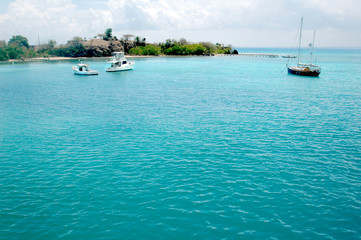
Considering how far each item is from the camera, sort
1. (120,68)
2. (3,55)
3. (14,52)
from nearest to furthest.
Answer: (120,68) → (3,55) → (14,52)

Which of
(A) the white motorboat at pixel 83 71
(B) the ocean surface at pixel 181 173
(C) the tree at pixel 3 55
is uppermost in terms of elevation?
(C) the tree at pixel 3 55

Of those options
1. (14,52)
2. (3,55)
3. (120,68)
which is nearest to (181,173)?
(120,68)

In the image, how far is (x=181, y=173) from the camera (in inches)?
1033

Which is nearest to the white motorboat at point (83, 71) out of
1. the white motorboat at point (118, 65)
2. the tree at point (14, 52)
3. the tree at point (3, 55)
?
the white motorboat at point (118, 65)

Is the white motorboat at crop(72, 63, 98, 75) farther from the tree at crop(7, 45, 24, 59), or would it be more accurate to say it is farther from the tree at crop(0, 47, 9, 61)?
the tree at crop(7, 45, 24, 59)

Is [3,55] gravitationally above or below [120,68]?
above

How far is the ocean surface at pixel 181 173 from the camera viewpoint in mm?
19000

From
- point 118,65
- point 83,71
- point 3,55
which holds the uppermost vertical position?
point 3,55

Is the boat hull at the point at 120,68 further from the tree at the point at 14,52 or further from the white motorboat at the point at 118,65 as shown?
the tree at the point at 14,52

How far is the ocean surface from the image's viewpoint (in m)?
19.0

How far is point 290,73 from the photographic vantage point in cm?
10994

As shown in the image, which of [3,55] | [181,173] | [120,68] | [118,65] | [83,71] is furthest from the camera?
[3,55]

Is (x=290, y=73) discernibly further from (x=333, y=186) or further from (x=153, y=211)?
(x=153, y=211)

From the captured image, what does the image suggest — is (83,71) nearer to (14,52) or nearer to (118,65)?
(118,65)
